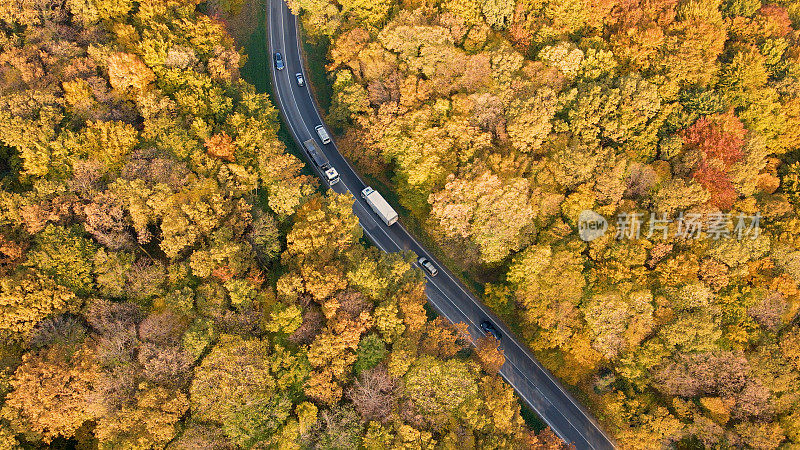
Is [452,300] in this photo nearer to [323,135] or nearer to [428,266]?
[428,266]

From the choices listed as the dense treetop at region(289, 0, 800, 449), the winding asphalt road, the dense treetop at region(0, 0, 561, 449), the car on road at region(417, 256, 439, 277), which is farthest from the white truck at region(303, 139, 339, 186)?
the car on road at region(417, 256, 439, 277)

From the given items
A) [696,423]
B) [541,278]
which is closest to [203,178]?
[541,278]

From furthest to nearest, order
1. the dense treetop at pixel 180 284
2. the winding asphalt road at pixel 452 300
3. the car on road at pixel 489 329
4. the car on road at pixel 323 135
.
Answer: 1. the car on road at pixel 323 135
2. the car on road at pixel 489 329
3. the winding asphalt road at pixel 452 300
4. the dense treetop at pixel 180 284

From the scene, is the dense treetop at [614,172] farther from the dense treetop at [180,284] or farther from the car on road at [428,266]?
the dense treetop at [180,284]

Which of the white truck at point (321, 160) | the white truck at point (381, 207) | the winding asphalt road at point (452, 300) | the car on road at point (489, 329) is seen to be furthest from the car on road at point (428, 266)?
the white truck at point (321, 160)

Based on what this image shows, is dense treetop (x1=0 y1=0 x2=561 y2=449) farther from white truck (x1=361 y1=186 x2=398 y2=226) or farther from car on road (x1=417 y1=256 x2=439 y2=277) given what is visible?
car on road (x1=417 y1=256 x2=439 y2=277)

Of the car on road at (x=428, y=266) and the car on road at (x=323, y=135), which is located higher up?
the car on road at (x=323, y=135)
